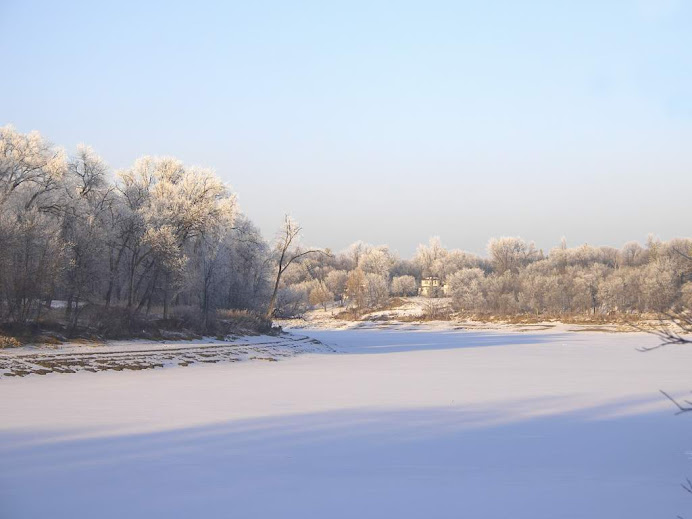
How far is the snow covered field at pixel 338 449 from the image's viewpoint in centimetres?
870

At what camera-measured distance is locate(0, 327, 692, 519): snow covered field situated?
28.5 feet

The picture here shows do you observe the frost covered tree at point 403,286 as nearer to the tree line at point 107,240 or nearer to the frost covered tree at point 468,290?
the frost covered tree at point 468,290

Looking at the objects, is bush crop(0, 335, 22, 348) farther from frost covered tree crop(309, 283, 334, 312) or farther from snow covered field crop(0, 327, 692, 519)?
frost covered tree crop(309, 283, 334, 312)

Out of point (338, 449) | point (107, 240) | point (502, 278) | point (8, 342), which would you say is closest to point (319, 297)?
point (502, 278)

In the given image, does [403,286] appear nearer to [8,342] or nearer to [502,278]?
[502,278]

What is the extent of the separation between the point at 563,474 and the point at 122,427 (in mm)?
7683

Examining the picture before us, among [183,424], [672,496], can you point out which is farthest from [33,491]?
[672,496]

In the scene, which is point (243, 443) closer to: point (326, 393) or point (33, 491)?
point (33, 491)

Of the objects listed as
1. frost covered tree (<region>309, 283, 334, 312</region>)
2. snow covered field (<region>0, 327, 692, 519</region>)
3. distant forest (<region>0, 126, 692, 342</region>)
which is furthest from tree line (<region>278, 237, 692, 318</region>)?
snow covered field (<region>0, 327, 692, 519</region>)

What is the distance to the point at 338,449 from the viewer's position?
1177 centimetres

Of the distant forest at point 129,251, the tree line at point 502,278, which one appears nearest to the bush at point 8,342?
the distant forest at point 129,251

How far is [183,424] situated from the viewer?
44.6 feet

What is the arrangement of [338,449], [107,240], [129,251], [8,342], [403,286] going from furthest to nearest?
[403,286] → [129,251] → [107,240] → [8,342] → [338,449]

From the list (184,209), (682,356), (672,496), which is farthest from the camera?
(184,209)
